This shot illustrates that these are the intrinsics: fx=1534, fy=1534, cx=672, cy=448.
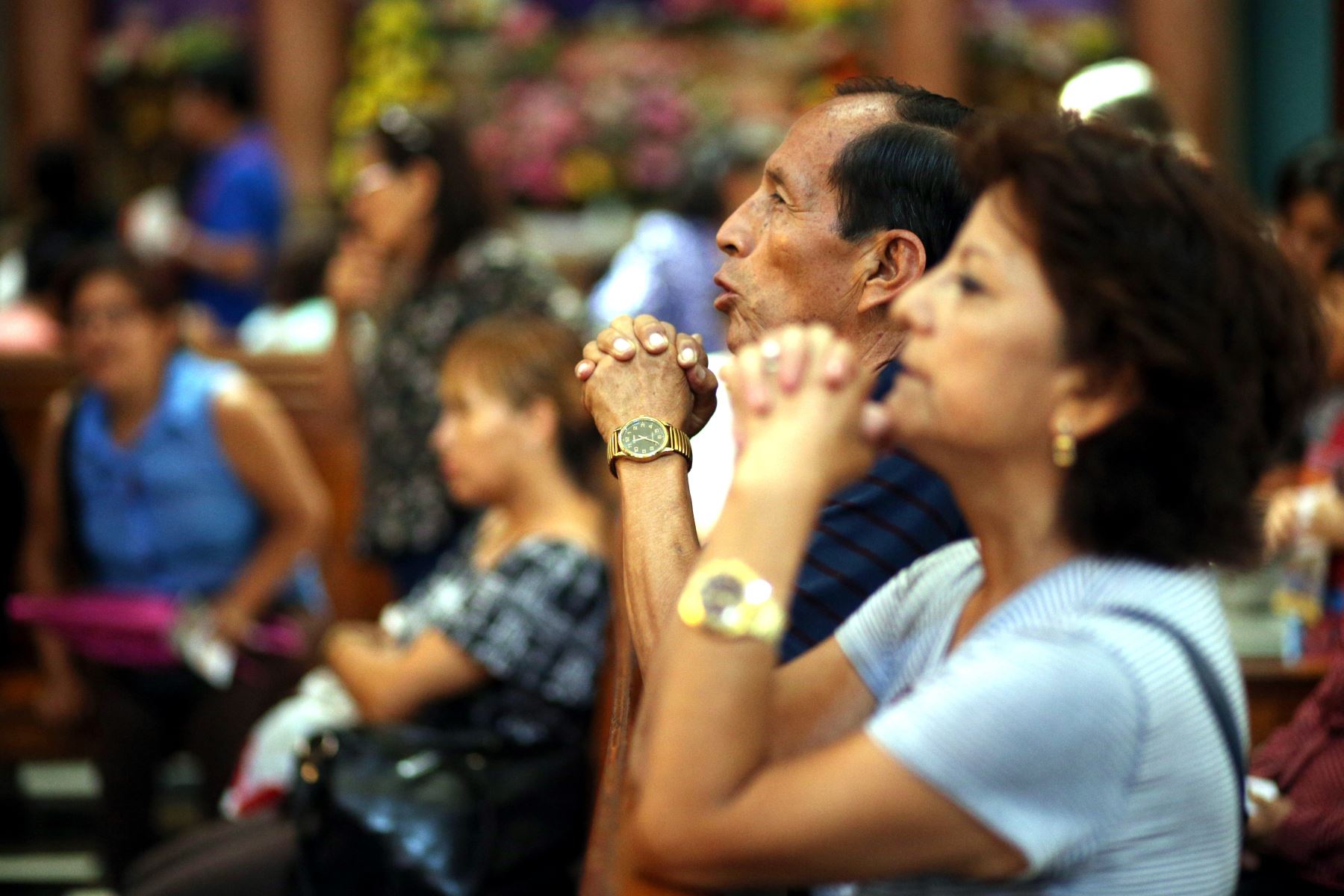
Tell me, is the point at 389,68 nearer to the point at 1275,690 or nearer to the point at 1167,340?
the point at 1275,690

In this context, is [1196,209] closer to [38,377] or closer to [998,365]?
[998,365]

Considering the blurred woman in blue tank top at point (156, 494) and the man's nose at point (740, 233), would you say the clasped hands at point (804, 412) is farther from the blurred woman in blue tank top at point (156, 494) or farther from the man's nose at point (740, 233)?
the blurred woman in blue tank top at point (156, 494)

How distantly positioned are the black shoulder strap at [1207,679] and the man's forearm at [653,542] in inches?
19.4

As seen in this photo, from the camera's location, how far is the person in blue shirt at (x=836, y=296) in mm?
1640

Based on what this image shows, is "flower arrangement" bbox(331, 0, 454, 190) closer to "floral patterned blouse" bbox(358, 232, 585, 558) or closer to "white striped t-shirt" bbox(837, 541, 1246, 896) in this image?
"floral patterned blouse" bbox(358, 232, 585, 558)

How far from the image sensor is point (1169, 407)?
1178mm

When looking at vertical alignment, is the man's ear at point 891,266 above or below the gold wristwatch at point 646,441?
above

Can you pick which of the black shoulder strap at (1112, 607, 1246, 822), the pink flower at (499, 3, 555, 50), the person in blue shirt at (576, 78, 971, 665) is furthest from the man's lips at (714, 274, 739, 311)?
the pink flower at (499, 3, 555, 50)

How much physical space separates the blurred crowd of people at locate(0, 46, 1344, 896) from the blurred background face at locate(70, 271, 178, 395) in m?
1.08

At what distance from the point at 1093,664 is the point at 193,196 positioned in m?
6.33

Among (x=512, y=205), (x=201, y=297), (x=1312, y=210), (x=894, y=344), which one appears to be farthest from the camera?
(x=512, y=205)

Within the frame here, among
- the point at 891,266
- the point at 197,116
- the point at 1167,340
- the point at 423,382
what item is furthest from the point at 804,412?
the point at 197,116

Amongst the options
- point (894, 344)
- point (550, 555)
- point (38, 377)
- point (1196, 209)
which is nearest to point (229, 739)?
point (550, 555)

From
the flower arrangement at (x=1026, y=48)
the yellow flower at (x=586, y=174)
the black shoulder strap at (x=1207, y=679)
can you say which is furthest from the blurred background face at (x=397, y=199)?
the flower arrangement at (x=1026, y=48)
